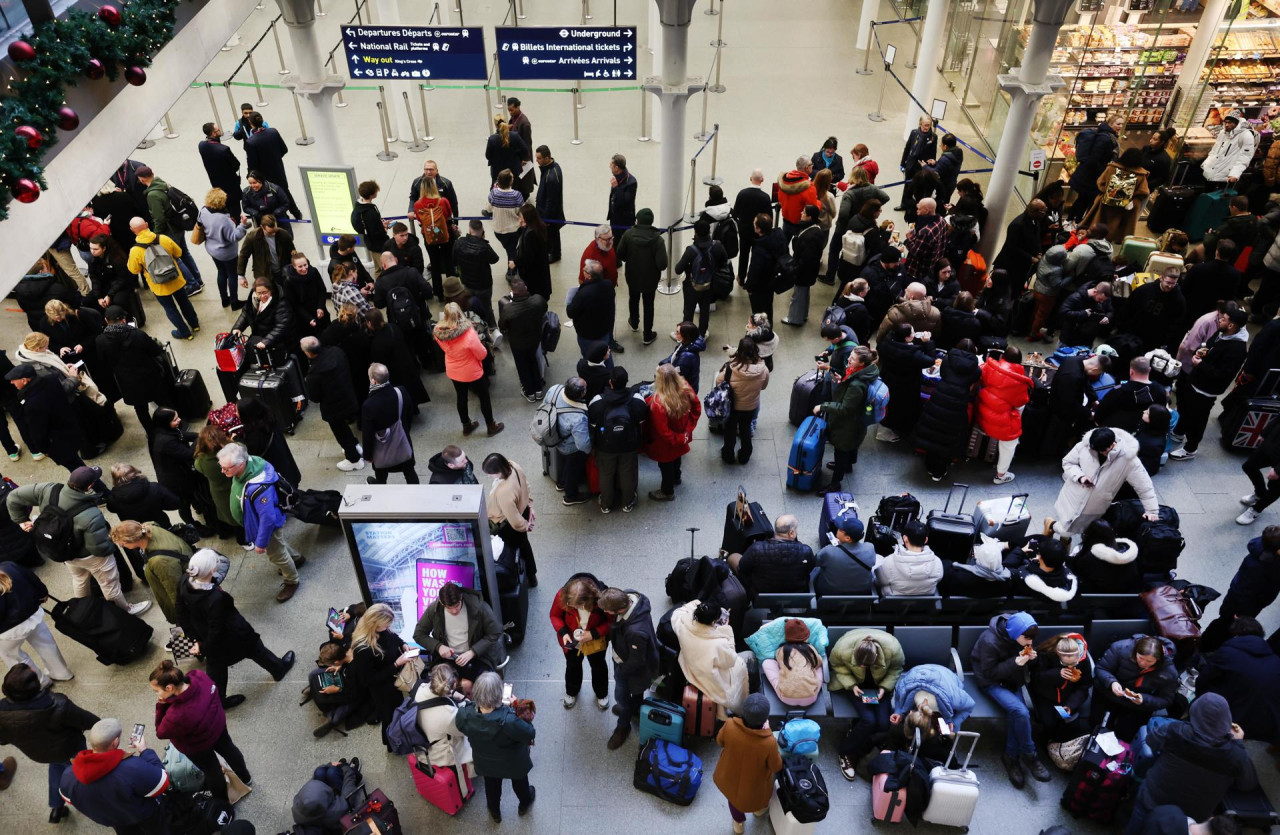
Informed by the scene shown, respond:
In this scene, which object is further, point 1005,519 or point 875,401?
point 875,401

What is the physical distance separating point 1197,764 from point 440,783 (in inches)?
177

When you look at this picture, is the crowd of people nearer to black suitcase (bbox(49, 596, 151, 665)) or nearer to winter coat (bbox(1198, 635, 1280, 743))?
winter coat (bbox(1198, 635, 1280, 743))

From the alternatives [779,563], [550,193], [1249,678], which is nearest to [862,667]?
[779,563]

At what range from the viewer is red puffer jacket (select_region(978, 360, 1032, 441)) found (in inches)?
316

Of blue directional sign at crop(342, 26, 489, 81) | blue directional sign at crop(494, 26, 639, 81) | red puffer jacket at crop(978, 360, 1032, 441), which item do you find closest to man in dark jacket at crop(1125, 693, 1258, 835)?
red puffer jacket at crop(978, 360, 1032, 441)

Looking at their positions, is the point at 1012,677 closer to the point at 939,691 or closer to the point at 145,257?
the point at 939,691

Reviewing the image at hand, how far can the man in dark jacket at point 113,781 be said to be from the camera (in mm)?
5191

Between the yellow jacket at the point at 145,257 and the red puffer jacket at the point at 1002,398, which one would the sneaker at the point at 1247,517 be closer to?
the red puffer jacket at the point at 1002,398

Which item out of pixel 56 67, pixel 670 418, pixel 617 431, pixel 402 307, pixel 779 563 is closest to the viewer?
pixel 56 67

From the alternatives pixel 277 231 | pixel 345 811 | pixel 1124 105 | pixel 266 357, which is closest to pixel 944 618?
pixel 345 811

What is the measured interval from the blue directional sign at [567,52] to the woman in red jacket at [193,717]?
699 centimetres

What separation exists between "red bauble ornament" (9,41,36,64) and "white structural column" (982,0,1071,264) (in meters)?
9.07

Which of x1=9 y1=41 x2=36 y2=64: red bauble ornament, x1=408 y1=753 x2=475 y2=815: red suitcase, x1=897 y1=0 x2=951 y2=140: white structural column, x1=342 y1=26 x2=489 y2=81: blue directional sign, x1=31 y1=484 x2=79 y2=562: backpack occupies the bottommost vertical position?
x1=408 y1=753 x2=475 y2=815: red suitcase

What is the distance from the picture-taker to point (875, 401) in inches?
314
